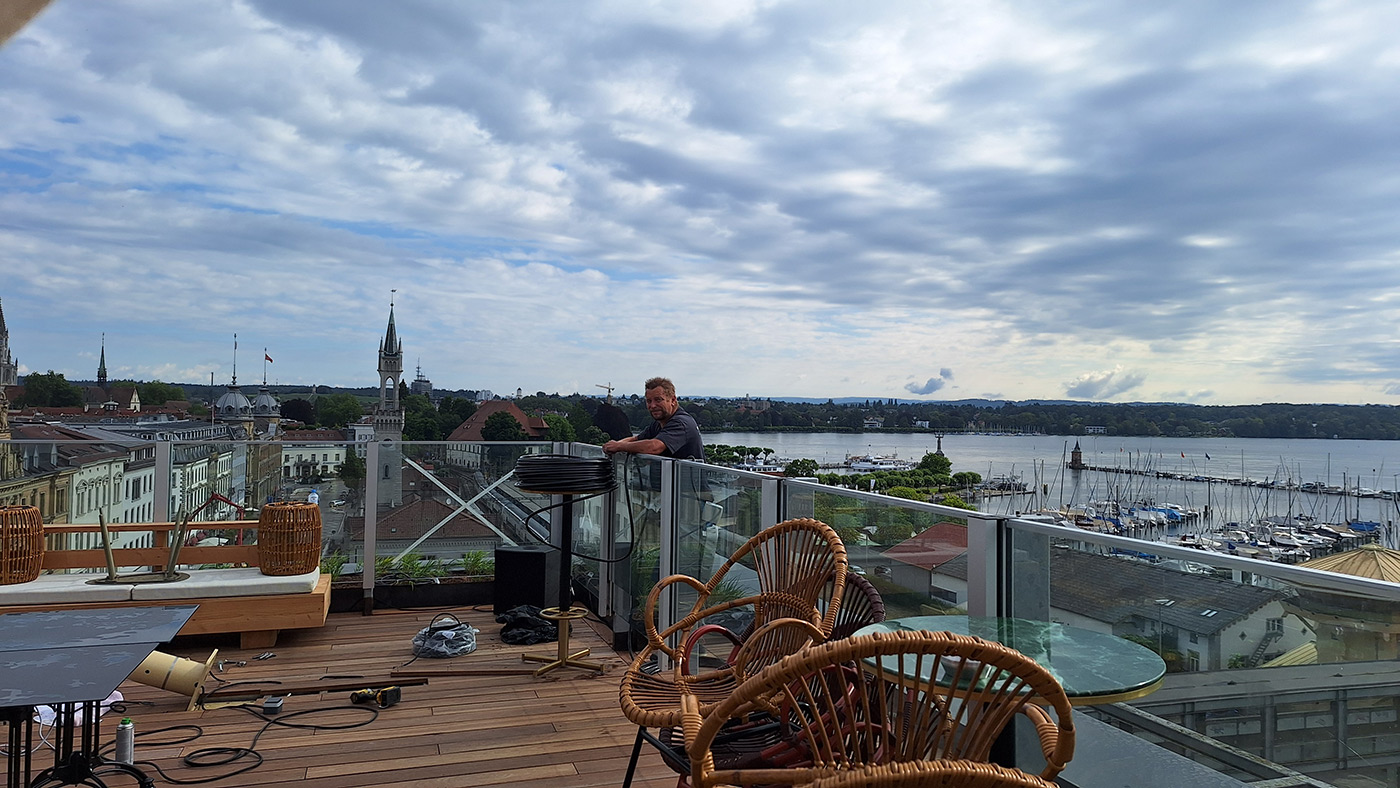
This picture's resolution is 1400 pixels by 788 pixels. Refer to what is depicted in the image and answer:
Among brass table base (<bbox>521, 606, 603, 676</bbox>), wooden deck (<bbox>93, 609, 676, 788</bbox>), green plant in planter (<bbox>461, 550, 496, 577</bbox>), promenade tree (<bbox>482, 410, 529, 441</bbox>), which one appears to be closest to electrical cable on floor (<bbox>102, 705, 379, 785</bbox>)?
wooden deck (<bbox>93, 609, 676, 788</bbox>)

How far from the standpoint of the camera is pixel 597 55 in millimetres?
11672

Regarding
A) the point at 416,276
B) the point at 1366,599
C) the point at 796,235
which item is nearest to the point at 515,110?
the point at 1366,599

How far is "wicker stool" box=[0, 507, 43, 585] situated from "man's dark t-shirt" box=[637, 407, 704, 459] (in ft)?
12.1

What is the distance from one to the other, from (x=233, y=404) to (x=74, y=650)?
39.3 metres

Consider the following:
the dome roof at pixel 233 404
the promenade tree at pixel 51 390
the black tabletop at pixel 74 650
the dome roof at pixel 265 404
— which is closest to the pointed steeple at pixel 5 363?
the promenade tree at pixel 51 390

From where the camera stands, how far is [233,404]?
3716cm

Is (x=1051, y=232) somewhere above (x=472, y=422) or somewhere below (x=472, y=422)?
above

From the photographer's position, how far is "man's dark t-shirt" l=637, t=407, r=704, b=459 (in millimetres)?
5004

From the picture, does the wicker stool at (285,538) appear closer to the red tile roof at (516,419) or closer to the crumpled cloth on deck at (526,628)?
the crumpled cloth on deck at (526,628)

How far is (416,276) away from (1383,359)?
5096 cm

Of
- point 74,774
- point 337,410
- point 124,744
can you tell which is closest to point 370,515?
point 124,744

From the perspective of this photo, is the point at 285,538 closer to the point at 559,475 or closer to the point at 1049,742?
the point at 559,475

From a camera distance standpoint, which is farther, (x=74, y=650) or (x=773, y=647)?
(x=773, y=647)

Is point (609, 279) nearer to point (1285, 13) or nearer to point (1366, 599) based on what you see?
point (1285, 13)
